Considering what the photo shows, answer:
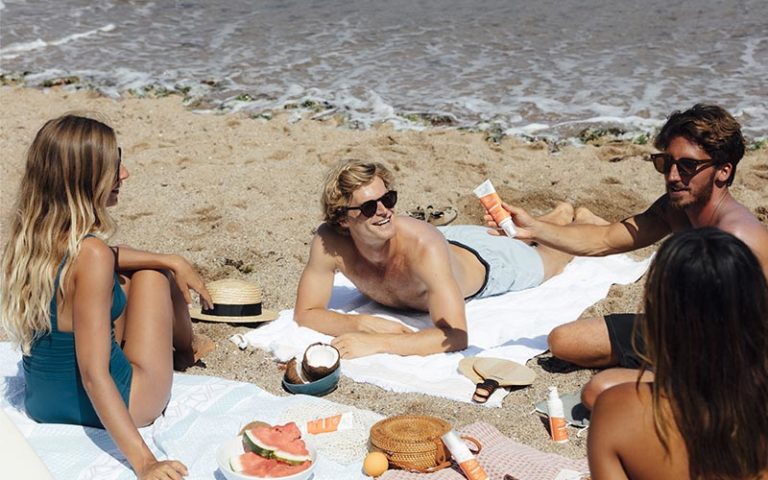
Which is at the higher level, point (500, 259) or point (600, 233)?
point (600, 233)

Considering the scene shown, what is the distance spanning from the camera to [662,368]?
8.16 ft

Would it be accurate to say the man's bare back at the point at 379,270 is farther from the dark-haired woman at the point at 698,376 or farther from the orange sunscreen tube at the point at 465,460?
the dark-haired woman at the point at 698,376

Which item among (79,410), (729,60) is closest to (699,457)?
(79,410)

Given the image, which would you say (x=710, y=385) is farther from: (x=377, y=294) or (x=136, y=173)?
(x=136, y=173)

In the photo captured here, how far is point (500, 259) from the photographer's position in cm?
628

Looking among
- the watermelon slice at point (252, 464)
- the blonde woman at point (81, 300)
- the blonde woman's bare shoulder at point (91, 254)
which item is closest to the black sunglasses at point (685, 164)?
the watermelon slice at point (252, 464)

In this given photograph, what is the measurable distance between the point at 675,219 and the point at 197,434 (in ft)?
8.58

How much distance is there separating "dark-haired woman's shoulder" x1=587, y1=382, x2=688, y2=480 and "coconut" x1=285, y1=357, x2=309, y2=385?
2423mm

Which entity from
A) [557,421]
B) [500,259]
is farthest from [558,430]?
[500,259]

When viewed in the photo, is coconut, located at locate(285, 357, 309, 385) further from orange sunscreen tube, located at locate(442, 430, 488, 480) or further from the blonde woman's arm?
orange sunscreen tube, located at locate(442, 430, 488, 480)

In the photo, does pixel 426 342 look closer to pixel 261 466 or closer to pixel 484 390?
pixel 484 390

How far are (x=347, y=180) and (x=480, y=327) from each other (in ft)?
4.21

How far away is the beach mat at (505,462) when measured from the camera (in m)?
4.02

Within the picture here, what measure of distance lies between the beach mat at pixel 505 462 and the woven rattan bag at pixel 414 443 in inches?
1.6
